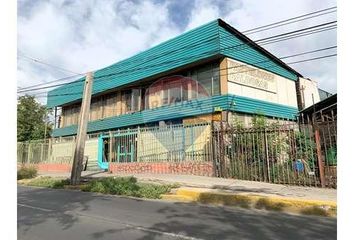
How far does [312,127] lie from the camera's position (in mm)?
11906

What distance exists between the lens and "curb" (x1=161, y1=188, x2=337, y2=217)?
806cm

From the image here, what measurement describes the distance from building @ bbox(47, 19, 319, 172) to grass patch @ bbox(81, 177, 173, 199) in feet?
14.3

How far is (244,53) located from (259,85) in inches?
82.9

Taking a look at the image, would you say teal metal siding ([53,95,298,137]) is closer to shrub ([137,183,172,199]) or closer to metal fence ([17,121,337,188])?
metal fence ([17,121,337,188])

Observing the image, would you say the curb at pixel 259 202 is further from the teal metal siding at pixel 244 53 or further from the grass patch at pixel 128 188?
the teal metal siding at pixel 244 53

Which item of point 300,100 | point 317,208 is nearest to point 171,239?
point 317,208

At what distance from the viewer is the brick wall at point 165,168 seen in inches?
592

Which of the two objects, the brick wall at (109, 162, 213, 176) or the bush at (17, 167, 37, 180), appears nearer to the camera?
the brick wall at (109, 162, 213, 176)

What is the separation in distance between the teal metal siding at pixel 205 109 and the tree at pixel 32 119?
21.1 m

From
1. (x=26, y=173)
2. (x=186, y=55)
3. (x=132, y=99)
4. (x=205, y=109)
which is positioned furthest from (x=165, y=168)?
(x=132, y=99)

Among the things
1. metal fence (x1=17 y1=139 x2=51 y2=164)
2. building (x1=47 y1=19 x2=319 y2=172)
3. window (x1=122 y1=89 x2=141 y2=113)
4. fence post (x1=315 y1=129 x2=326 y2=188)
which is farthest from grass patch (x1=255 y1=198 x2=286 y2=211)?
metal fence (x1=17 y1=139 x2=51 y2=164)

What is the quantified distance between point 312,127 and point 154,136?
8.51 metres

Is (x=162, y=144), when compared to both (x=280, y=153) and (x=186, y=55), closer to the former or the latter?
(x=186, y=55)

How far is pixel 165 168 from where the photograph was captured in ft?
55.1
